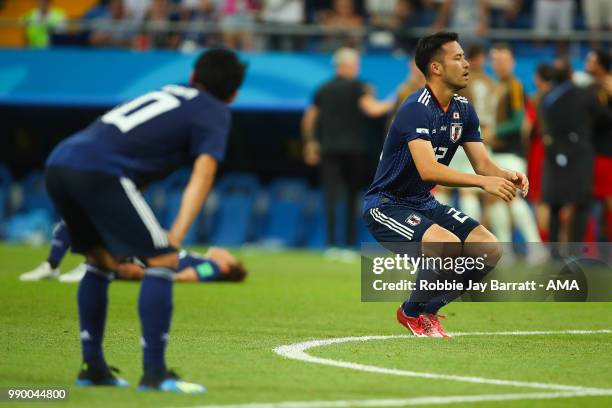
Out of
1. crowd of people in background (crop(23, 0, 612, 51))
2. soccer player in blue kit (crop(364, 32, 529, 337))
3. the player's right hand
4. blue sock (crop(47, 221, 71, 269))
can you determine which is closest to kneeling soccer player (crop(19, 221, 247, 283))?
blue sock (crop(47, 221, 71, 269))

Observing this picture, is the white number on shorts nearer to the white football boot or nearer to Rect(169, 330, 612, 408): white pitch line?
Rect(169, 330, 612, 408): white pitch line

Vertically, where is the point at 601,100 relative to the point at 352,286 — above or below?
above

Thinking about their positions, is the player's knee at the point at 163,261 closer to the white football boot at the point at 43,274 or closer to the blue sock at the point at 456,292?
the blue sock at the point at 456,292

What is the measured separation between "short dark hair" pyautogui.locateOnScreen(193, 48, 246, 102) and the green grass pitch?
4.71 feet

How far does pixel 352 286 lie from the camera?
13086mm

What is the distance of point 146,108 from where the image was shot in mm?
6168

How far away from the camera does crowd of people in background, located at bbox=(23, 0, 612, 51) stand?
19719 millimetres

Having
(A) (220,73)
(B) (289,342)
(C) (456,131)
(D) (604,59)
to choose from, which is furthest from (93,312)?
(D) (604,59)

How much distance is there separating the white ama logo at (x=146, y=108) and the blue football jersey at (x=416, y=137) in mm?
2289

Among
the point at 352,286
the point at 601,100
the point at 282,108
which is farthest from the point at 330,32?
the point at 352,286

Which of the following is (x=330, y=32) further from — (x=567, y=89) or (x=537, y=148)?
(x=567, y=89)

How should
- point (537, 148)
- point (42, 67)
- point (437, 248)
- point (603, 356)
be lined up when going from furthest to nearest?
point (42, 67), point (537, 148), point (437, 248), point (603, 356)

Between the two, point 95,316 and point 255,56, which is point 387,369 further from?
point 255,56

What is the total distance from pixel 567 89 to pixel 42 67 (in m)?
8.54
